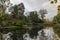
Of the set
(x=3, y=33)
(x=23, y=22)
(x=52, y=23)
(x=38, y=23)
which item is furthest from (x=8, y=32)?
(x=52, y=23)

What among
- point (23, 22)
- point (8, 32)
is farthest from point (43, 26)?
point (8, 32)

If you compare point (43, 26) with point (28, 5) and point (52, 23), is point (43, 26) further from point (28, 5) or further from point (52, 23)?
point (28, 5)

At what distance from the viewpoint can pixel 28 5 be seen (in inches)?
67.7

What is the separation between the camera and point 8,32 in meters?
1.71

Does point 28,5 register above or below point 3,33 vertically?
above

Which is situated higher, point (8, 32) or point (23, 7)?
point (23, 7)

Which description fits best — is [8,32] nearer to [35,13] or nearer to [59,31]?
[35,13]

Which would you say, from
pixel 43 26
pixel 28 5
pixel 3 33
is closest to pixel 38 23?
pixel 43 26

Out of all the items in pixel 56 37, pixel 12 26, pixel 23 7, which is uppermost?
pixel 23 7

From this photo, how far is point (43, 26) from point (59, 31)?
133mm

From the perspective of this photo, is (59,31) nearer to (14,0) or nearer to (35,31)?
(35,31)

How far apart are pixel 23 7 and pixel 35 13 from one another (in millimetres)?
110

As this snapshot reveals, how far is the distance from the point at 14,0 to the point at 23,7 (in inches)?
3.6

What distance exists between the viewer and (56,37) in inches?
67.1
